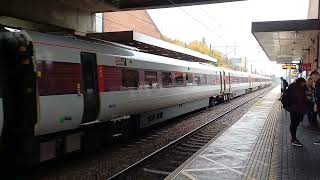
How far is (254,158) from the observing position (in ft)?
30.8

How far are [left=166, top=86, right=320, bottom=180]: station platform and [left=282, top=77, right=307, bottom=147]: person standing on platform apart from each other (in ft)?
2.18

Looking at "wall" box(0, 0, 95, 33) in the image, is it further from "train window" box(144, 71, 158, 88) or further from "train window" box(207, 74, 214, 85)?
"train window" box(207, 74, 214, 85)

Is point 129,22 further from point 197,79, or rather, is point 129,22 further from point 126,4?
point 126,4

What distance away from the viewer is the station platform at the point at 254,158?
7.84m

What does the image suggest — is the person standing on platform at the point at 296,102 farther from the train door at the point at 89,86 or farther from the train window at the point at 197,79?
the train window at the point at 197,79

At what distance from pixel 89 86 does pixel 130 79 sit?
2.49 metres

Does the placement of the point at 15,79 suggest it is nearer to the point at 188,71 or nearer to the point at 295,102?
the point at 295,102

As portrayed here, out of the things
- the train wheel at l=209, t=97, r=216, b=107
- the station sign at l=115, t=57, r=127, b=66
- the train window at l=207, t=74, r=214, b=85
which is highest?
the station sign at l=115, t=57, r=127, b=66

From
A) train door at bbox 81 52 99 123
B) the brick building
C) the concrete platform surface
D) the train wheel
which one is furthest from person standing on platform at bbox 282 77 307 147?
the brick building

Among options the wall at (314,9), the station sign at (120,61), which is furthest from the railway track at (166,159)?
the wall at (314,9)

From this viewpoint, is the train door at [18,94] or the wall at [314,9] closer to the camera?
the train door at [18,94]

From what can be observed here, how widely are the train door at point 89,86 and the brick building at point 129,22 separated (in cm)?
2694

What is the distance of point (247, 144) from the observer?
11.4 meters

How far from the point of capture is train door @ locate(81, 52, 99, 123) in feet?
31.7
